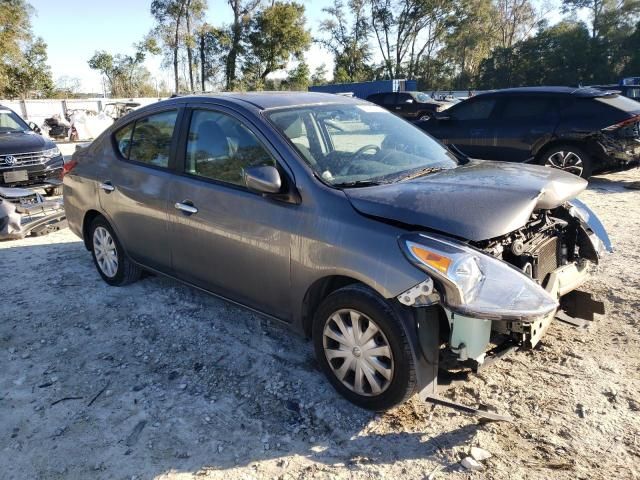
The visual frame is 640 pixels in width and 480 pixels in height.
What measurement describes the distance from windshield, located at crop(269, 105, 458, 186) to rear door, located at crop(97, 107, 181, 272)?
3.67 ft

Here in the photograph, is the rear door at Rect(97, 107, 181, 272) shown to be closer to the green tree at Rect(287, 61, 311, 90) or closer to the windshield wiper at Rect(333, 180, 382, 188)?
the windshield wiper at Rect(333, 180, 382, 188)

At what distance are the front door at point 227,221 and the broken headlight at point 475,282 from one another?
3.09ft

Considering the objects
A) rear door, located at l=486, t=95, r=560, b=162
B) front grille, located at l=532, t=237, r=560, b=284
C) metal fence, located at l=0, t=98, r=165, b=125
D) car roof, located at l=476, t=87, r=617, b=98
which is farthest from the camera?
metal fence, located at l=0, t=98, r=165, b=125

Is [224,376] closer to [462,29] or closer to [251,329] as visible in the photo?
[251,329]

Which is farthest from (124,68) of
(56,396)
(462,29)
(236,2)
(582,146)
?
(56,396)

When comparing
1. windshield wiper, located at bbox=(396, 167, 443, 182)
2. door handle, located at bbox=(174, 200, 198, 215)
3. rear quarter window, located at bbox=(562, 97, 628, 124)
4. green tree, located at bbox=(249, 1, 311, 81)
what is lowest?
door handle, located at bbox=(174, 200, 198, 215)

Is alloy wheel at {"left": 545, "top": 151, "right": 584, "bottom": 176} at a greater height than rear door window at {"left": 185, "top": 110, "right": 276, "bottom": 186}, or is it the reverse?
rear door window at {"left": 185, "top": 110, "right": 276, "bottom": 186}

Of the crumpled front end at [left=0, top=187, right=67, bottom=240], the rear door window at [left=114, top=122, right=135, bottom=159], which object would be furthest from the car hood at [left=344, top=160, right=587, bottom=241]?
the crumpled front end at [left=0, top=187, right=67, bottom=240]

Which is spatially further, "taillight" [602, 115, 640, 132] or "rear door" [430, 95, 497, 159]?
"rear door" [430, 95, 497, 159]

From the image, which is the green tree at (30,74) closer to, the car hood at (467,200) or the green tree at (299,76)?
the green tree at (299,76)

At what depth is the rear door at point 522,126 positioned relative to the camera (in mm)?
8531

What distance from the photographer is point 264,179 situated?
3.05 metres

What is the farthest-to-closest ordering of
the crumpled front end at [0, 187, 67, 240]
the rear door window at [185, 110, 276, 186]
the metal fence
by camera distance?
the metal fence < the crumpled front end at [0, 187, 67, 240] < the rear door window at [185, 110, 276, 186]

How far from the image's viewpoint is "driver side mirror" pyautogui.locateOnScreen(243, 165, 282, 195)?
305cm
